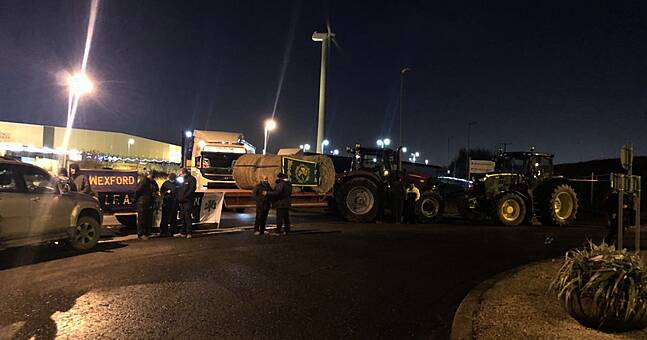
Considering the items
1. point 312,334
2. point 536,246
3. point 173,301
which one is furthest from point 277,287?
point 536,246

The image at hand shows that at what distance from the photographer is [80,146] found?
5922 centimetres

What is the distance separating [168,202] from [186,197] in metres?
0.54

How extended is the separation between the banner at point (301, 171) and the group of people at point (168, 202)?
181 inches

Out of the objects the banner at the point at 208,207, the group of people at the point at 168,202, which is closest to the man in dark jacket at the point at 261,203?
the group of people at the point at 168,202

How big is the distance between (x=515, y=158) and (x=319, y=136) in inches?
672

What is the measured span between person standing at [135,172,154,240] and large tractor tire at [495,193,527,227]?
12.1 m

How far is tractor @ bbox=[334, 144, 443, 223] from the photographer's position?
1747cm

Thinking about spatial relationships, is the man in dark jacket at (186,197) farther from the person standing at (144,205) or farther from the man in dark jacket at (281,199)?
the man in dark jacket at (281,199)

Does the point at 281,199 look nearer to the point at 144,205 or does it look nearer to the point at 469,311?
the point at 144,205

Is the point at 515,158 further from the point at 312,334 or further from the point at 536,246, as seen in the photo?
the point at 312,334

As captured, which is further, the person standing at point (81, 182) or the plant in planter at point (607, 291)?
the person standing at point (81, 182)

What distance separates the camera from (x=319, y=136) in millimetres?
34250

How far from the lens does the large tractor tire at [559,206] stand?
18.4 meters

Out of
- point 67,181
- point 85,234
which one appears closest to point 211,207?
point 67,181
